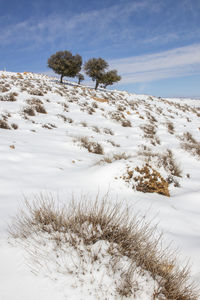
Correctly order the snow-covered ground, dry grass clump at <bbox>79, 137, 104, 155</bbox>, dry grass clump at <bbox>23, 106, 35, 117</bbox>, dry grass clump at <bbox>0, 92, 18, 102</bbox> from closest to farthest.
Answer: the snow-covered ground → dry grass clump at <bbox>79, 137, 104, 155</bbox> → dry grass clump at <bbox>23, 106, 35, 117</bbox> → dry grass clump at <bbox>0, 92, 18, 102</bbox>

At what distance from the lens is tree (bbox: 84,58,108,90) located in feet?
101

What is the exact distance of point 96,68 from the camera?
Result: 102 ft

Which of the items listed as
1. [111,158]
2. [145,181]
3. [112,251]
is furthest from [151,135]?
[112,251]

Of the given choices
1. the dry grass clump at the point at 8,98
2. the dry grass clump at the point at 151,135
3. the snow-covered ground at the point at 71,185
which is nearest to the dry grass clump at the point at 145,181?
the snow-covered ground at the point at 71,185

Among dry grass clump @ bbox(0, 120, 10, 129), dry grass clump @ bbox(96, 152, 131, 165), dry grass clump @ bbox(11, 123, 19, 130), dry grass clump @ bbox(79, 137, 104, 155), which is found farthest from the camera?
dry grass clump @ bbox(11, 123, 19, 130)

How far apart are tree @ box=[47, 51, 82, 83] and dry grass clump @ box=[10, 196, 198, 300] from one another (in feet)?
100

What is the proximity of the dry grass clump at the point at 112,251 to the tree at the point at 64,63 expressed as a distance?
30.5 m

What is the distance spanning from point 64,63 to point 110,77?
8445mm

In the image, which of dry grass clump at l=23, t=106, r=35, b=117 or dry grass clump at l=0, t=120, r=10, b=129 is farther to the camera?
dry grass clump at l=23, t=106, r=35, b=117

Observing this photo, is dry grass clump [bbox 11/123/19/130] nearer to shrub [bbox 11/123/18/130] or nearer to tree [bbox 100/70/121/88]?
shrub [bbox 11/123/18/130]

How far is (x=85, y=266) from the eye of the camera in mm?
1227

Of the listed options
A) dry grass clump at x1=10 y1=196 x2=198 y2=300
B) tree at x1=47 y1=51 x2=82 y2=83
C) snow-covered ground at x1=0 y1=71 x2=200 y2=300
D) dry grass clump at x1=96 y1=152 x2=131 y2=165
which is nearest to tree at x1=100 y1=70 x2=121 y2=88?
tree at x1=47 y1=51 x2=82 y2=83

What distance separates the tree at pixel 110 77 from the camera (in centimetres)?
3142

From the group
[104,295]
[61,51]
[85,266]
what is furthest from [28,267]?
[61,51]
